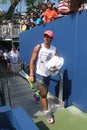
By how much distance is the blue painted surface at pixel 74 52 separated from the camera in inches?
200

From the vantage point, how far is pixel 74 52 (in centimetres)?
541

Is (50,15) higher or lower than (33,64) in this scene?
higher

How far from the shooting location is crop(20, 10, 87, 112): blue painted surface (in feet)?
16.6

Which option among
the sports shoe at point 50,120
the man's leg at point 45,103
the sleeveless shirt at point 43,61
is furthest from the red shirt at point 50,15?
the sports shoe at point 50,120

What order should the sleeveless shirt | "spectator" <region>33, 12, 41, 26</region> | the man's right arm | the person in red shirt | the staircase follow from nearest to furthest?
the staircase, the man's right arm, the sleeveless shirt, the person in red shirt, "spectator" <region>33, 12, 41, 26</region>

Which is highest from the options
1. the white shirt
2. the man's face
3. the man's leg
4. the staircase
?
the man's face

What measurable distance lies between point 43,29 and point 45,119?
10.6 feet

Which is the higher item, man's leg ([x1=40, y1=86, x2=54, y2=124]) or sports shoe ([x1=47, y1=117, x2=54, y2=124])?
man's leg ([x1=40, y1=86, x2=54, y2=124])

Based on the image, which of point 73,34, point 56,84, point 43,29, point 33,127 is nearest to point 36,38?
point 43,29

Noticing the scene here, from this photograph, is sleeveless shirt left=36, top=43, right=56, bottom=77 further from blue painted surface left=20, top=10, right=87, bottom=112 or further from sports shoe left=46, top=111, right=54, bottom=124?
sports shoe left=46, top=111, right=54, bottom=124

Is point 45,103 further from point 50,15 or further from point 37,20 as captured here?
point 37,20

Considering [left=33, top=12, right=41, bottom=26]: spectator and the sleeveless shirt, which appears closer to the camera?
the sleeveless shirt

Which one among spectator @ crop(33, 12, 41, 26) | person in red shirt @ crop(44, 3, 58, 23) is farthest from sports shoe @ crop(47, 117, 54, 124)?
spectator @ crop(33, 12, 41, 26)

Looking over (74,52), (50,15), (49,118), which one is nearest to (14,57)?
(50,15)
